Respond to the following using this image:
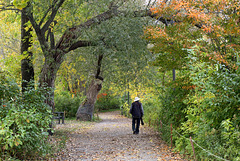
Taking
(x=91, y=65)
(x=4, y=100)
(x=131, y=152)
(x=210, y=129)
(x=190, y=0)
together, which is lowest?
(x=131, y=152)

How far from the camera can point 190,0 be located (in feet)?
26.3

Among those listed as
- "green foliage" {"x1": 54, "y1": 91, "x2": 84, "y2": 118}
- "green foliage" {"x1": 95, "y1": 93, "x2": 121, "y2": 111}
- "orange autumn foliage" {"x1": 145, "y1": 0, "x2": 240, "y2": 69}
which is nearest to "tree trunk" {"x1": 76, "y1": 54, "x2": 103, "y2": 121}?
"green foliage" {"x1": 54, "y1": 91, "x2": 84, "y2": 118}

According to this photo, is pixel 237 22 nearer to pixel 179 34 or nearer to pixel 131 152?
pixel 179 34

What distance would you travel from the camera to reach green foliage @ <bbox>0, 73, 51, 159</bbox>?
5.05 m

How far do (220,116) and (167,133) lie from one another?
13.1 ft

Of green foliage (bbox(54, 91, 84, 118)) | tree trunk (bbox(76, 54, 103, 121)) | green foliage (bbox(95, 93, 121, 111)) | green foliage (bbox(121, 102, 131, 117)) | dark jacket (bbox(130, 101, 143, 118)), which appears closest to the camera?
dark jacket (bbox(130, 101, 143, 118))

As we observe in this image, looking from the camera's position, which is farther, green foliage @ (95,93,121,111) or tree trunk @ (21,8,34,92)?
green foliage @ (95,93,121,111)

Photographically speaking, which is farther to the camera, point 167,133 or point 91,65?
point 91,65

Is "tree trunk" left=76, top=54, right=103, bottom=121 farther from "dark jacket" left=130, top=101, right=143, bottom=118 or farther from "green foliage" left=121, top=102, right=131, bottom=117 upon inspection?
"dark jacket" left=130, top=101, right=143, bottom=118

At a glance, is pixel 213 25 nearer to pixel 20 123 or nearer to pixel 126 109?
pixel 20 123

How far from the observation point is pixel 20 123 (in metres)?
5.41

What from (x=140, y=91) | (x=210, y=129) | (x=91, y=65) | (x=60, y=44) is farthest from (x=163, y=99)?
(x=140, y=91)

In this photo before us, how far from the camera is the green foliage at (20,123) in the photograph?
5.05m

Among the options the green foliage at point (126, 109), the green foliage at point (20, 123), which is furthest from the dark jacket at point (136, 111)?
the green foliage at point (126, 109)
